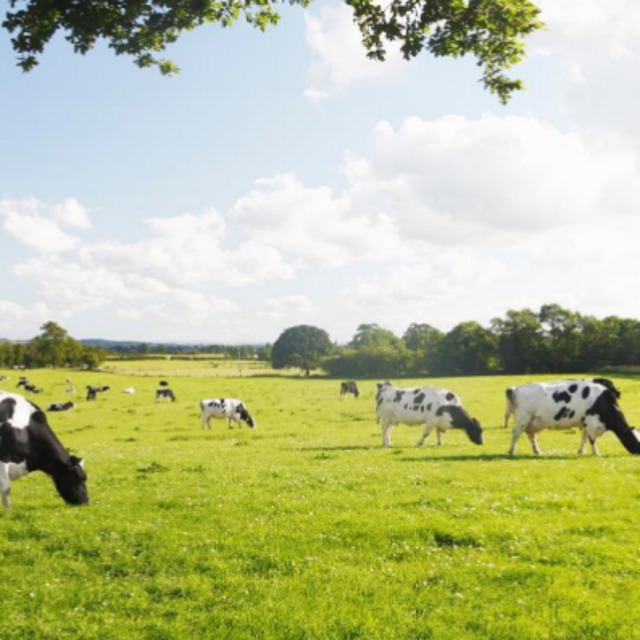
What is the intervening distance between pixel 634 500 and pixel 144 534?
420 inches

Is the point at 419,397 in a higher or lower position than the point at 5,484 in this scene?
higher

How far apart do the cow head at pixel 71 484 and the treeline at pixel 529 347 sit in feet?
326

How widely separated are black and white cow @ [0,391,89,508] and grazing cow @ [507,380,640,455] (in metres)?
14.9

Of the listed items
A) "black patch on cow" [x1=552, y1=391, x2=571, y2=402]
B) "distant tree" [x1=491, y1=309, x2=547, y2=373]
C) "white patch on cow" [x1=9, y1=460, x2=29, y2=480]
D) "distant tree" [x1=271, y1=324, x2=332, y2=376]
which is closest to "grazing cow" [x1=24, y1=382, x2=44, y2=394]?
"white patch on cow" [x1=9, y1=460, x2=29, y2=480]

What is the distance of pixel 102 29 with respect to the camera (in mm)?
8805

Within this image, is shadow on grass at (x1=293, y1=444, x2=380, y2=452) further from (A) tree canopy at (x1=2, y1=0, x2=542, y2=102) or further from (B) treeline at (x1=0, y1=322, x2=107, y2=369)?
(B) treeline at (x1=0, y1=322, x2=107, y2=369)

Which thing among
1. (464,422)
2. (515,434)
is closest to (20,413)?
(515,434)

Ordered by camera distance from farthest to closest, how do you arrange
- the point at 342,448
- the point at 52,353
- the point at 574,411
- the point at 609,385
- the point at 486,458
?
the point at 52,353, the point at 342,448, the point at 609,385, the point at 574,411, the point at 486,458

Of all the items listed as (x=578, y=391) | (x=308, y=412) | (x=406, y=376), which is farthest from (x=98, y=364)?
(x=578, y=391)

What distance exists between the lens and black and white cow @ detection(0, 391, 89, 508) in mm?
13094

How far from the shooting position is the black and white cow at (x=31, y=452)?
13.1 metres

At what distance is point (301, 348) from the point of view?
138 meters

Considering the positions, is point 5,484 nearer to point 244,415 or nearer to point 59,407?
point 244,415

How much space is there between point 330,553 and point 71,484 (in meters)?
7.12
